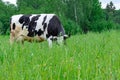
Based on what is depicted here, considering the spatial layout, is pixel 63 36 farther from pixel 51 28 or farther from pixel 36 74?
pixel 36 74

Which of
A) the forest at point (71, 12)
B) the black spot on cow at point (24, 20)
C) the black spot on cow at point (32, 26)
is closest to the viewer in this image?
the black spot on cow at point (32, 26)

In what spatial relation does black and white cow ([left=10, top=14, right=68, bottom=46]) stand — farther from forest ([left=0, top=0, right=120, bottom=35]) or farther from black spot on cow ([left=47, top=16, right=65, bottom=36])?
forest ([left=0, top=0, right=120, bottom=35])

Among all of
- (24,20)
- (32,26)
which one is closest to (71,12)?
(24,20)

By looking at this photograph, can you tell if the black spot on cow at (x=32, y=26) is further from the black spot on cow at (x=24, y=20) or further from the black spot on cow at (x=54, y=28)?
the black spot on cow at (x=54, y=28)

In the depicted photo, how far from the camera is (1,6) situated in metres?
79.2

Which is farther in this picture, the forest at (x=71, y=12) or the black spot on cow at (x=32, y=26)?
the forest at (x=71, y=12)

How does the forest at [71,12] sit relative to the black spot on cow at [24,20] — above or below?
below

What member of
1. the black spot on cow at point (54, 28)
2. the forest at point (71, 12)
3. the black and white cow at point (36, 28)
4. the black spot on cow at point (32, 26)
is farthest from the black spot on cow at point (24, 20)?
the forest at point (71, 12)

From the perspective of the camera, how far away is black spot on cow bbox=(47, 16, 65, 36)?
31.3ft

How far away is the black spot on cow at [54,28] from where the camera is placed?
31.3ft

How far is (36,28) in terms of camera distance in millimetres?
9867

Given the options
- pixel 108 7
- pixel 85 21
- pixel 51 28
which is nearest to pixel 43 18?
pixel 51 28

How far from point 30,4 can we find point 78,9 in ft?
97.6

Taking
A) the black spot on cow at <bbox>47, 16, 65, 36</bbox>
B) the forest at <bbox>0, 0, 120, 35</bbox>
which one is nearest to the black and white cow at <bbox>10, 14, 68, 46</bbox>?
the black spot on cow at <bbox>47, 16, 65, 36</bbox>
